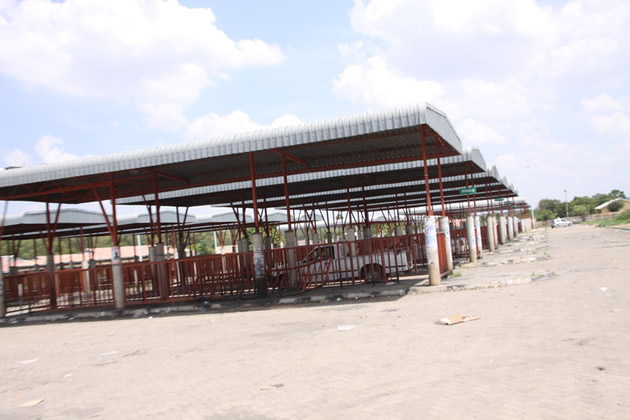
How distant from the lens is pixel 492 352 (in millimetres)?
6523

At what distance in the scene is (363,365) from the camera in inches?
261

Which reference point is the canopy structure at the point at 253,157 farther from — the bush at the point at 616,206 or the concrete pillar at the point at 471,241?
the bush at the point at 616,206

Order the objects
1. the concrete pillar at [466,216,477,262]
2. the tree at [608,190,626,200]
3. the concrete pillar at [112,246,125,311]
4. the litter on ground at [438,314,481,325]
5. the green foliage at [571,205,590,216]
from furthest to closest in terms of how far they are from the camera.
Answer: the tree at [608,190,626,200], the green foliage at [571,205,590,216], the concrete pillar at [466,216,477,262], the concrete pillar at [112,246,125,311], the litter on ground at [438,314,481,325]

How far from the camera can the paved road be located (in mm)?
5039

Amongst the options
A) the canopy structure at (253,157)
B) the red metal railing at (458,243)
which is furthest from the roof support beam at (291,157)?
the red metal railing at (458,243)

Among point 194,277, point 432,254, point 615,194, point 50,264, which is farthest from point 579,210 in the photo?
point 50,264

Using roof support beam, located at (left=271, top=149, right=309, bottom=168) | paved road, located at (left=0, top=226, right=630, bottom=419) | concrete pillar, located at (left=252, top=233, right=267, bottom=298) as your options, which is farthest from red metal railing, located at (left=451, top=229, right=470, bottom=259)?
paved road, located at (left=0, top=226, right=630, bottom=419)

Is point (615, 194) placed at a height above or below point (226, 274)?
above

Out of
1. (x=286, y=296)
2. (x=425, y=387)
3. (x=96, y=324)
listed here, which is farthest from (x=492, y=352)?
(x=96, y=324)

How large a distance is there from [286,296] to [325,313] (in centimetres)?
349

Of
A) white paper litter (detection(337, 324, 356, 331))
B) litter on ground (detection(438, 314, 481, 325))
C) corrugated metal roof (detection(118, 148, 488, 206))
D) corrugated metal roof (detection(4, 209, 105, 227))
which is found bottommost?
white paper litter (detection(337, 324, 356, 331))

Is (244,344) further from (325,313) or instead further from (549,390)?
(549,390)

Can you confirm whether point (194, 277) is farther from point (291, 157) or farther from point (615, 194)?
point (615, 194)

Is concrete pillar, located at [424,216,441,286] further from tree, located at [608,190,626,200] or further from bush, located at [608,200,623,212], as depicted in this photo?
tree, located at [608,190,626,200]
